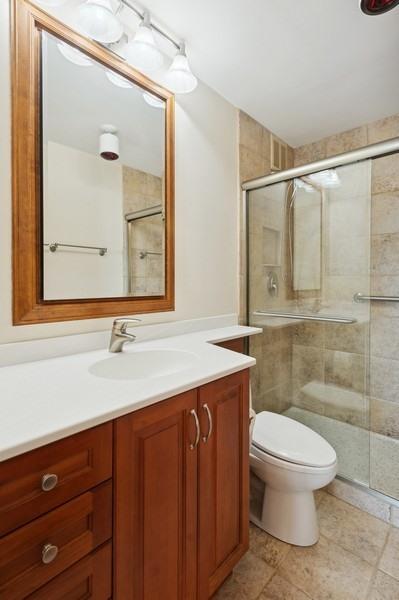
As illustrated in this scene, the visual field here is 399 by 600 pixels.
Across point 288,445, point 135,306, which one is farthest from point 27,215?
point 288,445

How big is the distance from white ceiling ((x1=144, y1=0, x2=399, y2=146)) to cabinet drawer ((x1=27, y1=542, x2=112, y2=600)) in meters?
1.82

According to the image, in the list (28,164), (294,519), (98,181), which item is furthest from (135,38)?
(294,519)

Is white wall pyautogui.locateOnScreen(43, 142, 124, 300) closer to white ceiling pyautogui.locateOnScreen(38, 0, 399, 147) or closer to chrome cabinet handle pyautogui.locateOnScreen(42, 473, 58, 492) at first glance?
white ceiling pyautogui.locateOnScreen(38, 0, 399, 147)

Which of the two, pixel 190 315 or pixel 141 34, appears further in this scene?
pixel 190 315

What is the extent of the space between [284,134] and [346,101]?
0.46 metres

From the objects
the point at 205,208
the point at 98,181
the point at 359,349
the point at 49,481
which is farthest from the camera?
the point at 359,349

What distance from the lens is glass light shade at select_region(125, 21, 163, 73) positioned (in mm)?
1128

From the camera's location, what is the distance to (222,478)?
0.96 metres

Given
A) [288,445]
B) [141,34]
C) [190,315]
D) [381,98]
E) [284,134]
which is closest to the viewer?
[141,34]

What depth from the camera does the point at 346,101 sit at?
5.64ft

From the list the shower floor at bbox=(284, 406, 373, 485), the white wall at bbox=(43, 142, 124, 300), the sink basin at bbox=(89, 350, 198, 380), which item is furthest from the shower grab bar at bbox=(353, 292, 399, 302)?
the white wall at bbox=(43, 142, 124, 300)

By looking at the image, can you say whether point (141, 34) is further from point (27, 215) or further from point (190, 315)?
point (190, 315)

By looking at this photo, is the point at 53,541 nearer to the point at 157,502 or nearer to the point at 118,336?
the point at 157,502

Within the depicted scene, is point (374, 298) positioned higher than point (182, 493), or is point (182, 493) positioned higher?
point (374, 298)
